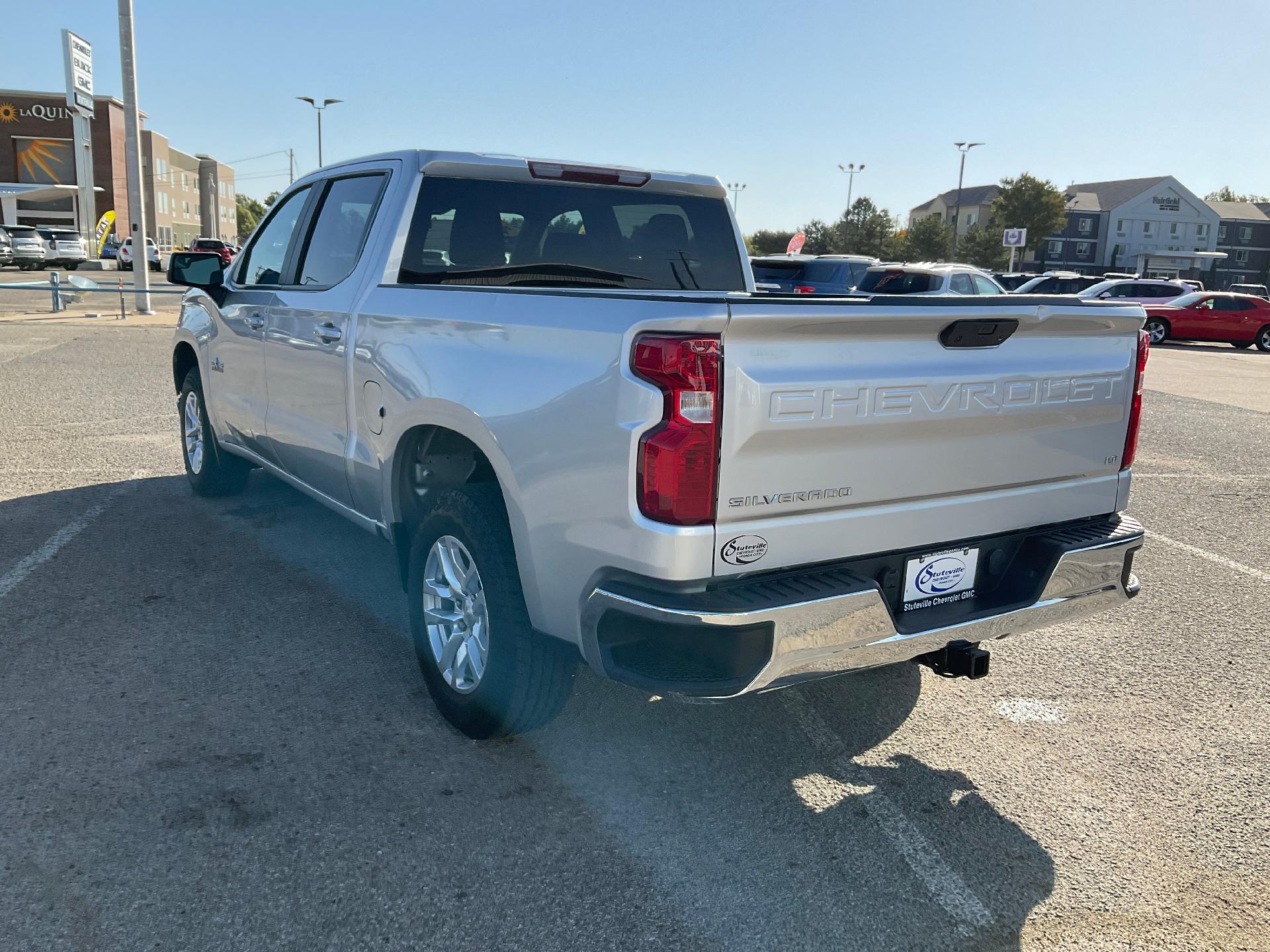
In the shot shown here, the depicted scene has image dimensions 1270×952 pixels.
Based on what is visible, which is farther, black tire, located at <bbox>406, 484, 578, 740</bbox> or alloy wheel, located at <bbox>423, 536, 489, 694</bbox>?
alloy wheel, located at <bbox>423, 536, 489, 694</bbox>

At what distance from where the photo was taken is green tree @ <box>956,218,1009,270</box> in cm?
7681

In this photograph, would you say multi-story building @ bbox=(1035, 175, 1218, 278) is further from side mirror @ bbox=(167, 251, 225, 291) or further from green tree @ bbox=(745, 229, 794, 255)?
side mirror @ bbox=(167, 251, 225, 291)

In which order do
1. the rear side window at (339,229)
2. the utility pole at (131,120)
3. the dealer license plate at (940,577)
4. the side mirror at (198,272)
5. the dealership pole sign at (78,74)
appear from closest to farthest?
the dealer license plate at (940,577)
the rear side window at (339,229)
the side mirror at (198,272)
the utility pole at (131,120)
the dealership pole sign at (78,74)

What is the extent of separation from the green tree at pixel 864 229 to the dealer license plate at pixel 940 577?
79.5 meters

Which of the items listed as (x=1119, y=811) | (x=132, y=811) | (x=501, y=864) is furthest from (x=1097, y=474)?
(x=132, y=811)

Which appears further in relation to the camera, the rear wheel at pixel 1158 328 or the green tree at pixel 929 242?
the green tree at pixel 929 242

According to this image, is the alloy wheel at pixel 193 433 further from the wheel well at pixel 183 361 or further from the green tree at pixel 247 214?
the green tree at pixel 247 214

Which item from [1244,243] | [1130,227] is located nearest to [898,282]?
[1130,227]

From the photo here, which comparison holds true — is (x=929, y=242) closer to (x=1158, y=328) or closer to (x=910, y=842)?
(x=1158, y=328)

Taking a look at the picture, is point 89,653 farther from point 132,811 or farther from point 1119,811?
point 1119,811

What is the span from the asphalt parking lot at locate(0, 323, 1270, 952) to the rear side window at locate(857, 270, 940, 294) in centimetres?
1245

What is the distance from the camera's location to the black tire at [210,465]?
6238mm

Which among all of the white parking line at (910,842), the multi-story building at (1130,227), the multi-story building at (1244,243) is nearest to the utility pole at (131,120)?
the white parking line at (910,842)

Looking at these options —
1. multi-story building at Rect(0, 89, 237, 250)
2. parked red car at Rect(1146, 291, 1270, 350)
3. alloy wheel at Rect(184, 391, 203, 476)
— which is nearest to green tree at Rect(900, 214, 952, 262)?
parked red car at Rect(1146, 291, 1270, 350)
